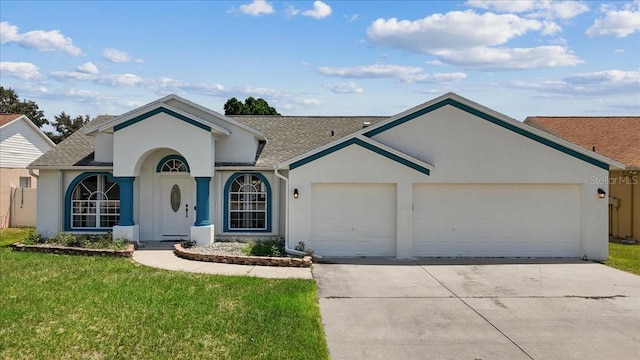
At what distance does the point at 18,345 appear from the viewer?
6.80 meters

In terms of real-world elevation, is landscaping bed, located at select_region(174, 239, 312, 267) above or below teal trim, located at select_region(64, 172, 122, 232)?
below

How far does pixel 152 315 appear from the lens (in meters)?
8.15

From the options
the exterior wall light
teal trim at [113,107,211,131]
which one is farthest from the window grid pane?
the exterior wall light

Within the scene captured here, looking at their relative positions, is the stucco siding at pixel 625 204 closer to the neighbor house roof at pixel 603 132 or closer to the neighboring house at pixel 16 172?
the neighbor house roof at pixel 603 132

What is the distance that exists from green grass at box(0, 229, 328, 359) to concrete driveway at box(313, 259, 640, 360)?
75 centimetres

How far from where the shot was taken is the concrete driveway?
694 cm

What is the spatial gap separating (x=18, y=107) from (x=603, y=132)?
53.9 m

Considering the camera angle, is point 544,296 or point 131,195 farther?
point 131,195

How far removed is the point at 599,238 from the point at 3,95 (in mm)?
57936

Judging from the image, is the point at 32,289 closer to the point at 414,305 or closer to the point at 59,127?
the point at 414,305

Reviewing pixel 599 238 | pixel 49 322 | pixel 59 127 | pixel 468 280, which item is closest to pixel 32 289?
pixel 49 322

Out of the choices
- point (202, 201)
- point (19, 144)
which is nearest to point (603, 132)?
point (202, 201)

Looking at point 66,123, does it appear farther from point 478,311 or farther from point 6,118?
point 478,311

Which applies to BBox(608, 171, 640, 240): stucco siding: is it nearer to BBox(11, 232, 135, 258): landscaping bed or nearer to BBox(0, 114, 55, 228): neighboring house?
BBox(11, 232, 135, 258): landscaping bed
